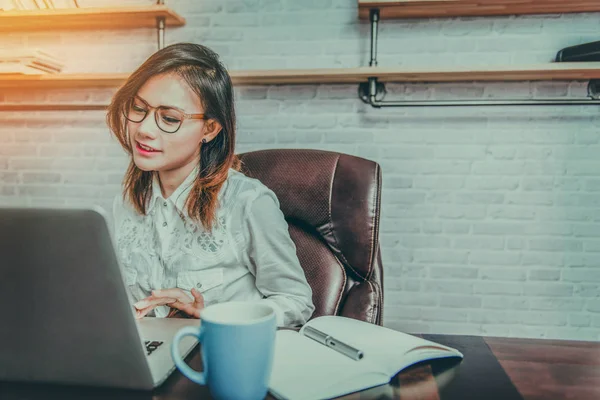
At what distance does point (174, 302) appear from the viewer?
0.94m

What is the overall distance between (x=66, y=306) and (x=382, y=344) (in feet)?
1.36

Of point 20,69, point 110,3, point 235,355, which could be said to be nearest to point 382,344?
point 235,355

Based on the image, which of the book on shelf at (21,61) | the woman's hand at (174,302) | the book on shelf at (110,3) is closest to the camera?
the woman's hand at (174,302)

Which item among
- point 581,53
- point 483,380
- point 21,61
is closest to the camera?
point 483,380

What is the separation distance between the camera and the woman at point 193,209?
1148 mm

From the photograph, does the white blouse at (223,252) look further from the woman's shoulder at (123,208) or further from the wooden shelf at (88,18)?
the wooden shelf at (88,18)

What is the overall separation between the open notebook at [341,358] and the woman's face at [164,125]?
562 millimetres

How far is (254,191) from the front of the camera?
1.20m

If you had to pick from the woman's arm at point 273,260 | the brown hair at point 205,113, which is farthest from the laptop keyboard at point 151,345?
the brown hair at point 205,113

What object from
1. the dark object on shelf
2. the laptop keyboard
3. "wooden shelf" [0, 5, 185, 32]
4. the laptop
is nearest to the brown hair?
the laptop keyboard

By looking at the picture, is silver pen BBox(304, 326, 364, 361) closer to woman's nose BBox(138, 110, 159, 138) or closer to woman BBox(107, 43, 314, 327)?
woman BBox(107, 43, 314, 327)

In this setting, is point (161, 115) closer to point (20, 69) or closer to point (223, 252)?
point (223, 252)

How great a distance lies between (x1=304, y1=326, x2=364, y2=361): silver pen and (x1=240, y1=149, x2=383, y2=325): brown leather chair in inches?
16.7

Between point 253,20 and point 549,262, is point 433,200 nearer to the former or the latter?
point 549,262
